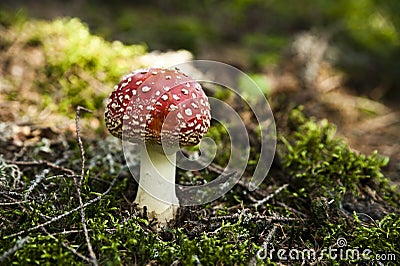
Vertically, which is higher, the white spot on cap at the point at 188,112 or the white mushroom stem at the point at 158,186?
the white spot on cap at the point at 188,112

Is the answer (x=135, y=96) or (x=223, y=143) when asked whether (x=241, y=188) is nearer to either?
(x=223, y=143)

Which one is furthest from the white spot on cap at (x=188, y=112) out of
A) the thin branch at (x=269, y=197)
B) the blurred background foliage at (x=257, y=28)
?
the blurred background foliage at (x=257, y=28)

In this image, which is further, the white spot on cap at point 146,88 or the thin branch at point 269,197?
the thin branch at point 269,197

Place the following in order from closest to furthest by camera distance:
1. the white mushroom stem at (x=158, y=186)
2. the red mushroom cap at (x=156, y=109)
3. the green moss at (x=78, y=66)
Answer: the red mushroom cap at (x=156, y=109), the white mushroom stem at (x=158, y=186), the green moss at (x=78, y=66)

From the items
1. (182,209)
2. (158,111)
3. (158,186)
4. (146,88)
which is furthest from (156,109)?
(182,209)

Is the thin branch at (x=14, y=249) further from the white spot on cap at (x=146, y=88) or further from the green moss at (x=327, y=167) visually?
the green moss at (x=327, y=167)

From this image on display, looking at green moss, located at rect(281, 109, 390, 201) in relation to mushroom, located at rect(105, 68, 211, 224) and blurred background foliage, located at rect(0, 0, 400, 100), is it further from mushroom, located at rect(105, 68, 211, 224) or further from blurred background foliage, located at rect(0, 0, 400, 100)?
blurred background foliage, located at rect(0, 0, 400, 100)

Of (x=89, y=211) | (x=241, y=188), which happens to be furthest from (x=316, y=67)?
(x=89, y=211)

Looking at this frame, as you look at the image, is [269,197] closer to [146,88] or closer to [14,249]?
[146,88]
